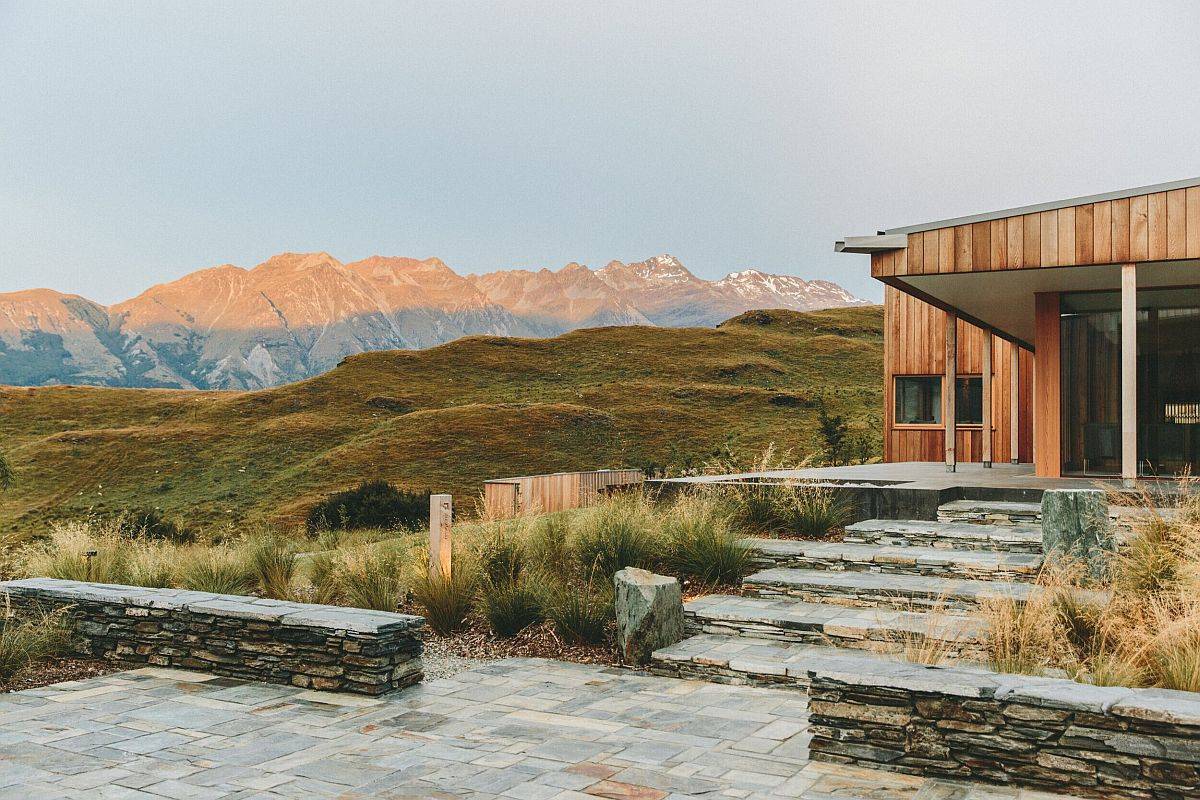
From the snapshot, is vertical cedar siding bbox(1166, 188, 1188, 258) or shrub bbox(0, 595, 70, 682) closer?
shrub bbox(0, 595, 70, 682)

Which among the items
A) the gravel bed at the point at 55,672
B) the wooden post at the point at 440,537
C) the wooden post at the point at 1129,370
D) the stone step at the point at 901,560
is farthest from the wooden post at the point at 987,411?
the gravel bed at the point at 55,672

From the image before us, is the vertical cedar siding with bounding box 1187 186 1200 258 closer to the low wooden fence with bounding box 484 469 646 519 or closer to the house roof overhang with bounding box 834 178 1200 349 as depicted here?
the house roof overhang with bounding box 834 178 1200 349

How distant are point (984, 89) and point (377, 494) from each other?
1662 centimetres

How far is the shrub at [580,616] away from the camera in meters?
6.87

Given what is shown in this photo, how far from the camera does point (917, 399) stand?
21.7 metres

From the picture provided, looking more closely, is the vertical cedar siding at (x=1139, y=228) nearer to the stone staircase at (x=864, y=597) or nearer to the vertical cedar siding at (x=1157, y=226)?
the vertical cedar siding at (x=1157, y=226)

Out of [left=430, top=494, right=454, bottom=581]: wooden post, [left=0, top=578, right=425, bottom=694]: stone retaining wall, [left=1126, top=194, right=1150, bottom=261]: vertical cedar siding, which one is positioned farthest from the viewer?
[left=1126, top=194, right=1150, bottom=261]: vertical cedar siding

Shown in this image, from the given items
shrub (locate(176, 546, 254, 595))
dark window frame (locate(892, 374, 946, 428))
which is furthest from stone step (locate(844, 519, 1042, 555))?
dark window frame (locate(892, 374, 946, 428))

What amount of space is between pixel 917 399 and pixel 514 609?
16.7m

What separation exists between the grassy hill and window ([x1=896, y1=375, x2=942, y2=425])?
13.0 metres

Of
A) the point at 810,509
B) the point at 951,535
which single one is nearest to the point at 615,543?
the point at 810,509

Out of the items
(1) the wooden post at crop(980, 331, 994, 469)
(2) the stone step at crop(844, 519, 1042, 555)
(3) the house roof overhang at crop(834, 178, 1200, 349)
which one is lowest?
(2) the stone step at crop(844, 519, 1042, 555)

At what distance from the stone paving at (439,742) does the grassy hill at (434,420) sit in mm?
26047

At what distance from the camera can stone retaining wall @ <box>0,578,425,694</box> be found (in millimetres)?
5926
